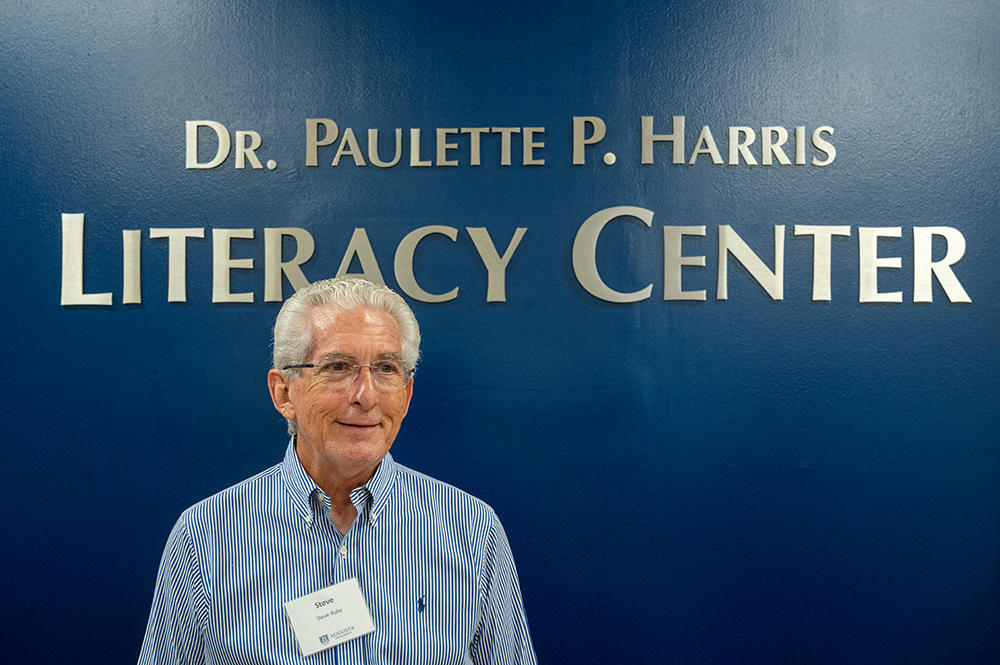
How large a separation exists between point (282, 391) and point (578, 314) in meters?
0.87

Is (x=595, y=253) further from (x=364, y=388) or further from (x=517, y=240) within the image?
(x=364, y=388)

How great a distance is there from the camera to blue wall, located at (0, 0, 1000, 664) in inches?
81.3

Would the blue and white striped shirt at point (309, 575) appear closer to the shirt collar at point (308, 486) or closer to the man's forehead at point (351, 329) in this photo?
the shirt collar at point (308, 486)

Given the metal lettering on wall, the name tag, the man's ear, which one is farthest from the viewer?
the metal lettering on wall

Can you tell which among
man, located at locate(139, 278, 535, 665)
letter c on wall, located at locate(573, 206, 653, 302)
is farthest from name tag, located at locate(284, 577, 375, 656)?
letter c on wall, located at locate(573, 206, 653, 302)

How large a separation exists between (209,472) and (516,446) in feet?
2.93

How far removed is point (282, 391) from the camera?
162 centimetres

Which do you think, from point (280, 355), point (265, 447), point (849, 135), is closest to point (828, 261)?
point (849, 135)

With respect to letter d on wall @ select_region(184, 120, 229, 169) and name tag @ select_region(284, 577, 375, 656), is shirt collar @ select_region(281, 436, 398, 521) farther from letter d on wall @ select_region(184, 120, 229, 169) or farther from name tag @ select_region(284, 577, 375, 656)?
letter d on wall @ select_region(184, 120, 229, 169)

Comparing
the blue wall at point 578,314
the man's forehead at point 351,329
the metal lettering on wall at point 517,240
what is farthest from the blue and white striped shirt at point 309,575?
the metal lettering on wall at point 517,240

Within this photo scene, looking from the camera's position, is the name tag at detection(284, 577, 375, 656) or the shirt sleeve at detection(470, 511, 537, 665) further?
the shirt sleeve at detection(470, 511, 537, 665)

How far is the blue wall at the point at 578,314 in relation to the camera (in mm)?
2064

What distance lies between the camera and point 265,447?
2098mm

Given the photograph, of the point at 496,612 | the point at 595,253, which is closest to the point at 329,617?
the point at 496,612
